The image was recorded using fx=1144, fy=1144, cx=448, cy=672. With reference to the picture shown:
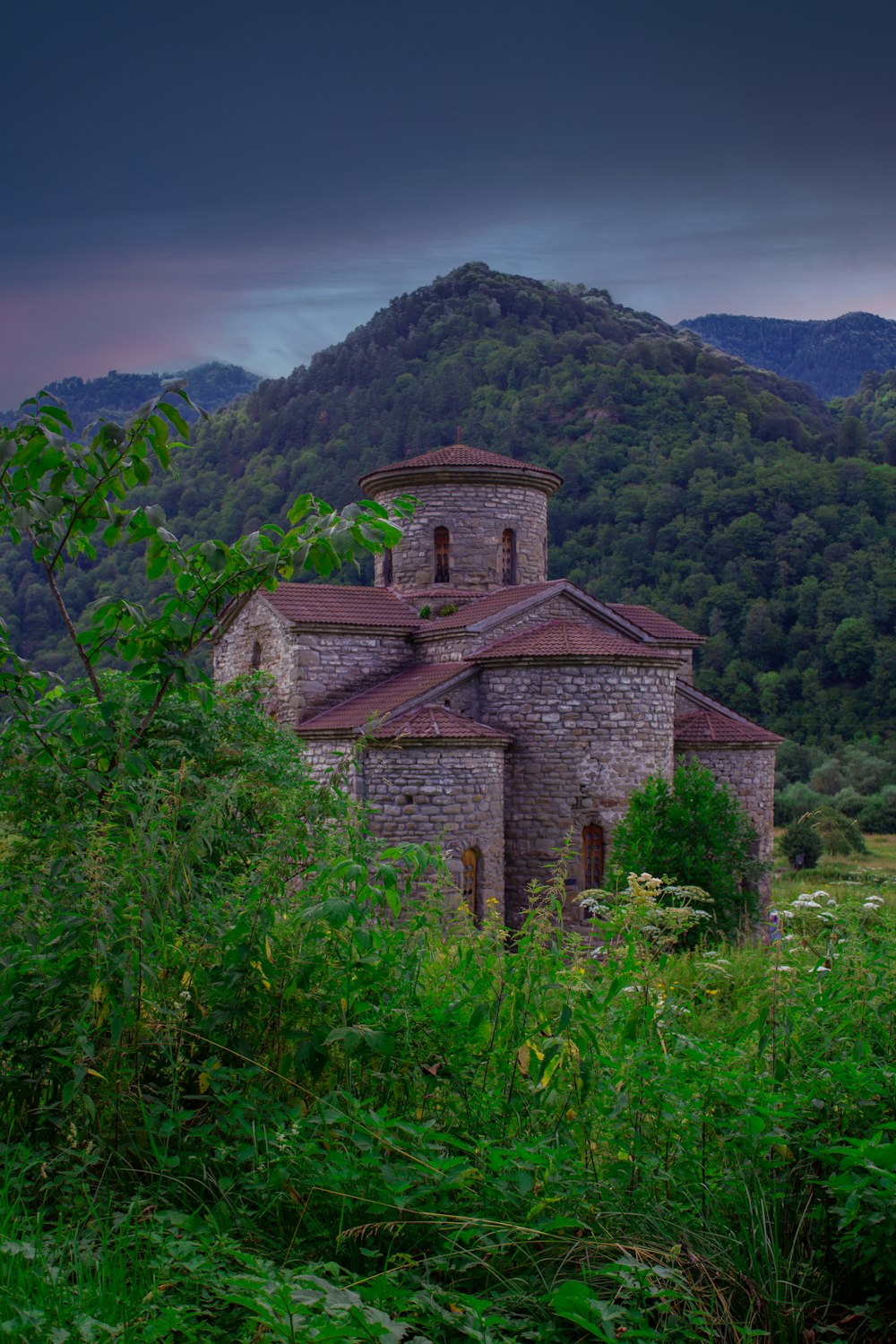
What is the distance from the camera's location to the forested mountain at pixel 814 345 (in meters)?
125

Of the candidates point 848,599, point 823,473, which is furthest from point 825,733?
point 823,473

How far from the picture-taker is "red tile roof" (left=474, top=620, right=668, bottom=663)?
15.0 meters

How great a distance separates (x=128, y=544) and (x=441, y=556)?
50.1 ft

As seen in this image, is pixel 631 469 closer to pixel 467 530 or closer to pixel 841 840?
pixel 841 840

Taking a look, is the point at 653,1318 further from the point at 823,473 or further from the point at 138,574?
the point at 823,473

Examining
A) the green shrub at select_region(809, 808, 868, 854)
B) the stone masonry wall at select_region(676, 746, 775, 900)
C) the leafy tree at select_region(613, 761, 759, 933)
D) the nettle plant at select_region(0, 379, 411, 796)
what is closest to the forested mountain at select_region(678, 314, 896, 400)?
the green shrub at select_region(809, 808, 868, 854)

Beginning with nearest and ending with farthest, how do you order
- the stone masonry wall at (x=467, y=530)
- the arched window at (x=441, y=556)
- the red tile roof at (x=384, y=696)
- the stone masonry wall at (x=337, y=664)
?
the red tile roof at (x=384, y=696) → the stone masonry wall at (x=337, y=664) → the stone masonry wall at (x=467, y=530) → the arched window at (x=441, y=556)

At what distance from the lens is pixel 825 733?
137ft

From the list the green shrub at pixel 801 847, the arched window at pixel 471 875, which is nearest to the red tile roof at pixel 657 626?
the arched window at pixel 471 875

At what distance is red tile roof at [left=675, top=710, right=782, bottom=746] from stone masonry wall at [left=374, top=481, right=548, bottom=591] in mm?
3634

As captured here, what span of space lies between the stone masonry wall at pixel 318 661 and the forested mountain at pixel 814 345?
11309 cm

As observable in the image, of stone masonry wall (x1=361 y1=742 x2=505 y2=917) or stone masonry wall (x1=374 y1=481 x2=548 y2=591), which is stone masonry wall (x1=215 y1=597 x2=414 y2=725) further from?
stone masonry wall (x1=361 y1=742 x2=505 y2=917)

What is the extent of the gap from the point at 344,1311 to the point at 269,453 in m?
55.4

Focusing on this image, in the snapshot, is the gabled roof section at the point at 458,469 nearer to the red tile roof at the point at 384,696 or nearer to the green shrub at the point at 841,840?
the red tile roof at the point at 384,696
